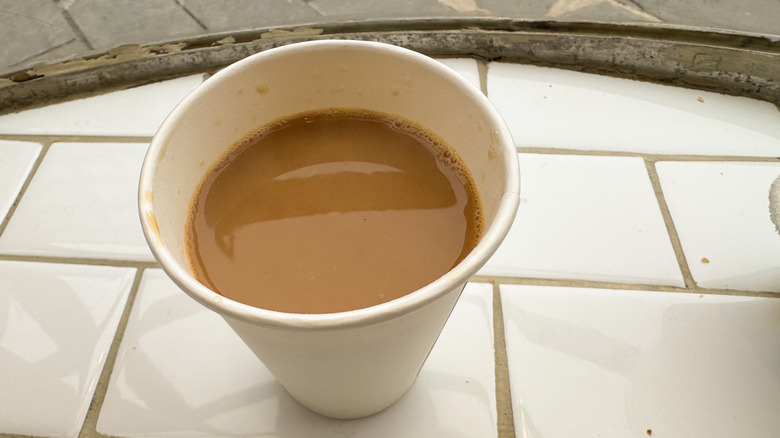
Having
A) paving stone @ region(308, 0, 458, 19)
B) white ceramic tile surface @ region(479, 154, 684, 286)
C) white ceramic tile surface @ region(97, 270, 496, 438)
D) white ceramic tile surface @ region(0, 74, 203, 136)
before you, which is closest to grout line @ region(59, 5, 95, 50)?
white ceramic tile surface @ region(0, 74, 203, 136)

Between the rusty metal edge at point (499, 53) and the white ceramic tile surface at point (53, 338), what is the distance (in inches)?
14.7

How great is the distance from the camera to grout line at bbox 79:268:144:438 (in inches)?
24.9

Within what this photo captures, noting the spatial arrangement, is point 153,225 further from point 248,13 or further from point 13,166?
point 248,13

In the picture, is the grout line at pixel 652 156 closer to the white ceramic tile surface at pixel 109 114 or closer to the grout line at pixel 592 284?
the grout line at pixel 592 284

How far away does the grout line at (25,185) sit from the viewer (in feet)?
2.67

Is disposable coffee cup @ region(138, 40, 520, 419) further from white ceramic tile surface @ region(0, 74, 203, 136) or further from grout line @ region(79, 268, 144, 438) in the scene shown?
white ceramic tile surface @ region(0, 74, 203, 136)

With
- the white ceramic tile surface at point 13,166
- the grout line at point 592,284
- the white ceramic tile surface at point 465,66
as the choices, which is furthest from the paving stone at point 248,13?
the grout line at point 592,284

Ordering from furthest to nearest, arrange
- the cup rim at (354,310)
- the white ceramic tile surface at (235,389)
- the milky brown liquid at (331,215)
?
1. the white ceramic tile surface at (235,389)
2. the milky brown liquid at (331,215)
3. the cup rim at (354,310)

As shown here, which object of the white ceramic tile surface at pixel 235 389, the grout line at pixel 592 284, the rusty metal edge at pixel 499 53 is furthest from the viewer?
the rusty metal edge at pixel 499 53

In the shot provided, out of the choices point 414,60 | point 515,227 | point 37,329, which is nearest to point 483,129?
point 414,60

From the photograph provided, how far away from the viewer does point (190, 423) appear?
63 cm

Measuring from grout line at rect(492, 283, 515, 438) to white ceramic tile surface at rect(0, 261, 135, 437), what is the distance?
47 centimetres

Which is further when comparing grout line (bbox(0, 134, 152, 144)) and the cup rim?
grout line (bbox(0, 134, 152, 144))

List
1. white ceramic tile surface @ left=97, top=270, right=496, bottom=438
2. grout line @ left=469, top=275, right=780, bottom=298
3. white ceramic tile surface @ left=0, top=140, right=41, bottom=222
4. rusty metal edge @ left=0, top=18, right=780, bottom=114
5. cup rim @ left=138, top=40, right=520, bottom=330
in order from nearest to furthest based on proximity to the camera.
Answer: cup rim @ left=138, top=40, right=520, bottom=330
white ceramic tile surface @ left=97, top=270, right=496, bottom=438
grout line @ left=469, top=275, right=780, bottom=298
white ceramic tile surface @ left=0, top=140, right=41, bottom=222
rusty metal edge @ left=0, top=18, right=780, bottom=114
